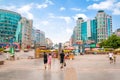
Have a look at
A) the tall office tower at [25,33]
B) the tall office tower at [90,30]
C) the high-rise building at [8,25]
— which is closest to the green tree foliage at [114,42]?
the high-rise building at [8,25]

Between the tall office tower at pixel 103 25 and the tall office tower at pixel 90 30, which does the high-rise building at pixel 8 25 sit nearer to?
the tall office tower at pixel 90 30

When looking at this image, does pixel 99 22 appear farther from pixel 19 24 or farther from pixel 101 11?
pixel 19 24

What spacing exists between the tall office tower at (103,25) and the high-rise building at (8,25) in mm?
57439

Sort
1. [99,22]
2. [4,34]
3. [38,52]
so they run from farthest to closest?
[99,22] < [4,34] < [38,52]

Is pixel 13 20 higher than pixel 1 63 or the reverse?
higher

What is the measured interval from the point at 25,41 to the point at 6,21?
31.4 metres

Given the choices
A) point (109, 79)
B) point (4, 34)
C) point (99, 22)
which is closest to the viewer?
point (109, 79)

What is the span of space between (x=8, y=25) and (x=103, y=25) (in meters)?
66.4

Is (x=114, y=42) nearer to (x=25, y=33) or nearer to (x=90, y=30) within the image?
(x=90, y=30)

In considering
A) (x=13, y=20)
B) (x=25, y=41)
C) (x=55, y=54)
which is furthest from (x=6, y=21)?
(x=55, y=54)

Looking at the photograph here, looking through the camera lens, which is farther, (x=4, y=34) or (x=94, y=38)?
(x=94, y=38)

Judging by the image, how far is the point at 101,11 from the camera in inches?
7008

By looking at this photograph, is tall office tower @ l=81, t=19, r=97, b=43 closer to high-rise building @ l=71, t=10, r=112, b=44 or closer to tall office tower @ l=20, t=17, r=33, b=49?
high-rise building @ l=71, t=10, r=112, b=44

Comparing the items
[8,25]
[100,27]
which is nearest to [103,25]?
[100,27]
